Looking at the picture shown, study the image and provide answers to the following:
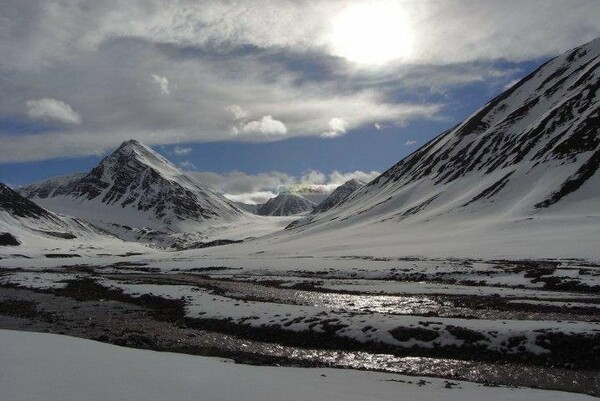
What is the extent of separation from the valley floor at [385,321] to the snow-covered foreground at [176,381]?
0.30m

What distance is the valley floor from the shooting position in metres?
21.7

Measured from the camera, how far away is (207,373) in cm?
1703

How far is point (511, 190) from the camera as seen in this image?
120m

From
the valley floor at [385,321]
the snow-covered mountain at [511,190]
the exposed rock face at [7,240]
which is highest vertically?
the snow-covered mountain at [511,190]

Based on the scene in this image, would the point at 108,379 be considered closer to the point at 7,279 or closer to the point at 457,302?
the point at 457,302

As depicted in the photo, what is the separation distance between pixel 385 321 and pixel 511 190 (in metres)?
106

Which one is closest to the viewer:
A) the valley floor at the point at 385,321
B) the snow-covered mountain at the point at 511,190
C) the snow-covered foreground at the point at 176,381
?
the snow-covered foreground at the point at 176,381

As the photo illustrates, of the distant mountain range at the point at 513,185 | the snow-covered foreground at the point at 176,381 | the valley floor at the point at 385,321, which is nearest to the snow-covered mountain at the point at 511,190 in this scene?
the distant mountain range at the point at 513,185

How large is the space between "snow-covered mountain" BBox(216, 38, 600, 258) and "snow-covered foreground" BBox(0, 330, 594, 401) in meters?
49.3

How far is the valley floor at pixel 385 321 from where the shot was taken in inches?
853

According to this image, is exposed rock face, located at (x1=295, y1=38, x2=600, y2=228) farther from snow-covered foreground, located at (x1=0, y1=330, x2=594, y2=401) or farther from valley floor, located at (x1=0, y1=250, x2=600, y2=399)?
snow-covered foreground, located at (x1=0, y1=330, x2=594, y2=401)

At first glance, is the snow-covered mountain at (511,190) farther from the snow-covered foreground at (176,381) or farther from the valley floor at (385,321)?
the snow-covered foreground at (176,381)

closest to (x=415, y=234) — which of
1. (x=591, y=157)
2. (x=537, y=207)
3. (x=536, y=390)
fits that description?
(x=537, y=207)

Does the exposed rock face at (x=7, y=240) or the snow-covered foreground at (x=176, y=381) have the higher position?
the snow-covered foreground at (x=176, y=381)
